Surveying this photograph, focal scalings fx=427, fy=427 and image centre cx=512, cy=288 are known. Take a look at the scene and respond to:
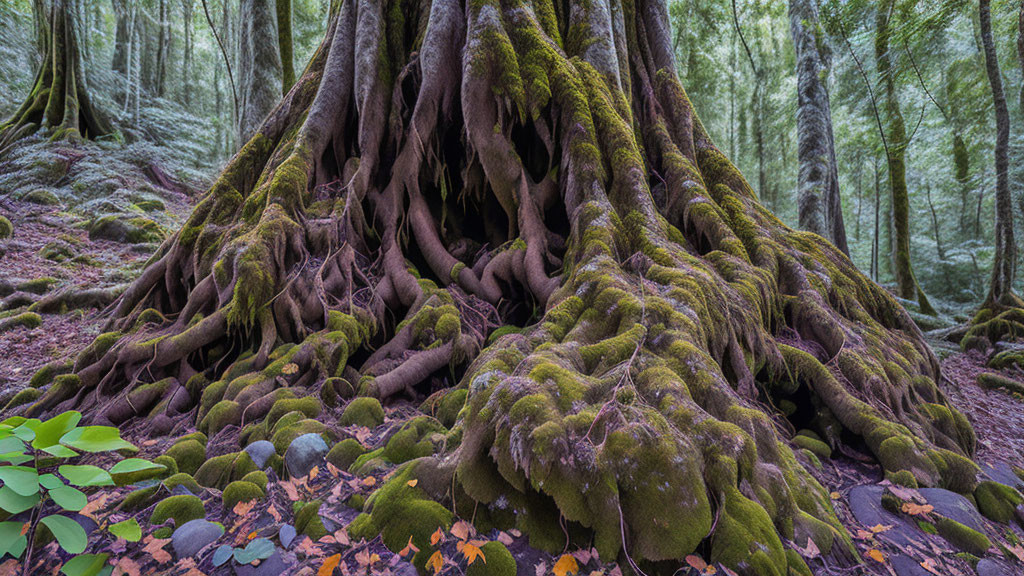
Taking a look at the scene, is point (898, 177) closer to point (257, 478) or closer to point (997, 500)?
point (997, 500)

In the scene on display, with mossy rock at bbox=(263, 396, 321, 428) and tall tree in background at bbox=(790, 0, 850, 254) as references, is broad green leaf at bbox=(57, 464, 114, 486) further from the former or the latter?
tall tree in background at bbox=(790, 0, 850, 254)

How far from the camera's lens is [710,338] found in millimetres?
2873

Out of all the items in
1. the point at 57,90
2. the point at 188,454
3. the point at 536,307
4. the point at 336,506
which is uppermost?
the point at 57,90

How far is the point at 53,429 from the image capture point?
160 centimetres

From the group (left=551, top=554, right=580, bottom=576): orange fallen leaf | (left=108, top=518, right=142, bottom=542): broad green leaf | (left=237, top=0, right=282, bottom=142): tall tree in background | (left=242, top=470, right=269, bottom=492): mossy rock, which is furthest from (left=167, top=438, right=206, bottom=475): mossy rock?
(left=237, top=0, right=282, bottom=142): tall tree in background

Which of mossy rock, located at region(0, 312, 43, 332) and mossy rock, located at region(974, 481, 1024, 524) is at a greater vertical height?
mossy rock, located at region(974, 481, 1024, 524)

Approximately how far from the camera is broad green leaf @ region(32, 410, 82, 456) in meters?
1.52

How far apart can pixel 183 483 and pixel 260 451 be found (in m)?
0.36

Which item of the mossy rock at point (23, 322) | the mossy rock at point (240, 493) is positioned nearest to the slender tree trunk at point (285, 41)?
the mossy rock at point (23, 322)

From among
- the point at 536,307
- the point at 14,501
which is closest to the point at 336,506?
the point at 14,501

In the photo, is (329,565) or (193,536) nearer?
(329,565)

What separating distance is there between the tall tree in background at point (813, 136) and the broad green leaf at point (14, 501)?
8.76 m

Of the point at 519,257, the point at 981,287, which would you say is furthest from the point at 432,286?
the point at 981,287

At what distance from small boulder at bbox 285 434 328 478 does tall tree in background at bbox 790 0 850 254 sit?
305 inches
